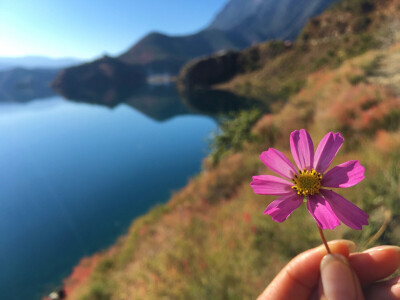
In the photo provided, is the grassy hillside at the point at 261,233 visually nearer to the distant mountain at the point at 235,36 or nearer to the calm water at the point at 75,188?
the calm water at the point at 75,188

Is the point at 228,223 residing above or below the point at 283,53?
below

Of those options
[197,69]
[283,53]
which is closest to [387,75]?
[283,53]

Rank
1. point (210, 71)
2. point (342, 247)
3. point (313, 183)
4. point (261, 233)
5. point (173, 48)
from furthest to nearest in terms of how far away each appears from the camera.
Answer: point (173, 48), point (210, 71), point (261, 233), point (342, 247), point (313, 183)

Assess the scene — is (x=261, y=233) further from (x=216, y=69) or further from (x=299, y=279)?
(x=216, y=69)

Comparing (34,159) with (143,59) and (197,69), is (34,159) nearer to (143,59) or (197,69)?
(197,69)

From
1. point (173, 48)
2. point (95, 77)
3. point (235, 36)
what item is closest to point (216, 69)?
point (95, 77)

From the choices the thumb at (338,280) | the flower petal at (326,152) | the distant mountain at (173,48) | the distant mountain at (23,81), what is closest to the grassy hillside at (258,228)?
the thumb at (338,280)

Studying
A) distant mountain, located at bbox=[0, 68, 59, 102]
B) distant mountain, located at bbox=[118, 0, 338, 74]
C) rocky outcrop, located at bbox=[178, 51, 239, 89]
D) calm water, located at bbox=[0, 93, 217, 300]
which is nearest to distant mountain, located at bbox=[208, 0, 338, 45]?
distant mountain, located at bbox=[118, 0, 338, 74]
